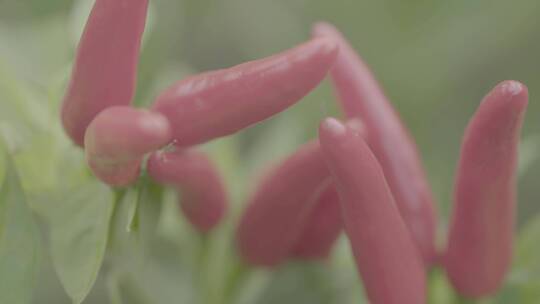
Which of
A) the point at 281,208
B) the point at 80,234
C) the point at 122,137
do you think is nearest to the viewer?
the point at 122,137

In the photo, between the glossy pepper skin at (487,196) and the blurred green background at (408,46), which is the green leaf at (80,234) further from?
the blurred green background at (408,46)

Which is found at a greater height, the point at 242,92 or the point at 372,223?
the point at 242,92

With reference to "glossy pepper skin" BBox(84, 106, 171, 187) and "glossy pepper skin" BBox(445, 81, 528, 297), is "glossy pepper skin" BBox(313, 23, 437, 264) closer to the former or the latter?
"glossy pepper skin" BBox(445, 81, 528, 297)

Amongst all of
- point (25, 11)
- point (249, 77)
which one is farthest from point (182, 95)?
point (25, 11)

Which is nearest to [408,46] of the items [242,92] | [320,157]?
[320,157]

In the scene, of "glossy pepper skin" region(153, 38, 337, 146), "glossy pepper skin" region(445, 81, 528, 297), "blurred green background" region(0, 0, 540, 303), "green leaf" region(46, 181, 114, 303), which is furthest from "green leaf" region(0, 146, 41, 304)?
"blurred green background" region(0, 0, 540, 303)

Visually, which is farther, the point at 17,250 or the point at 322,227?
the point at 322,227

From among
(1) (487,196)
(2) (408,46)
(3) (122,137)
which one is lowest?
(2) (408,46)

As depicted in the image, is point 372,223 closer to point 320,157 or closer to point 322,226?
point 320,157
